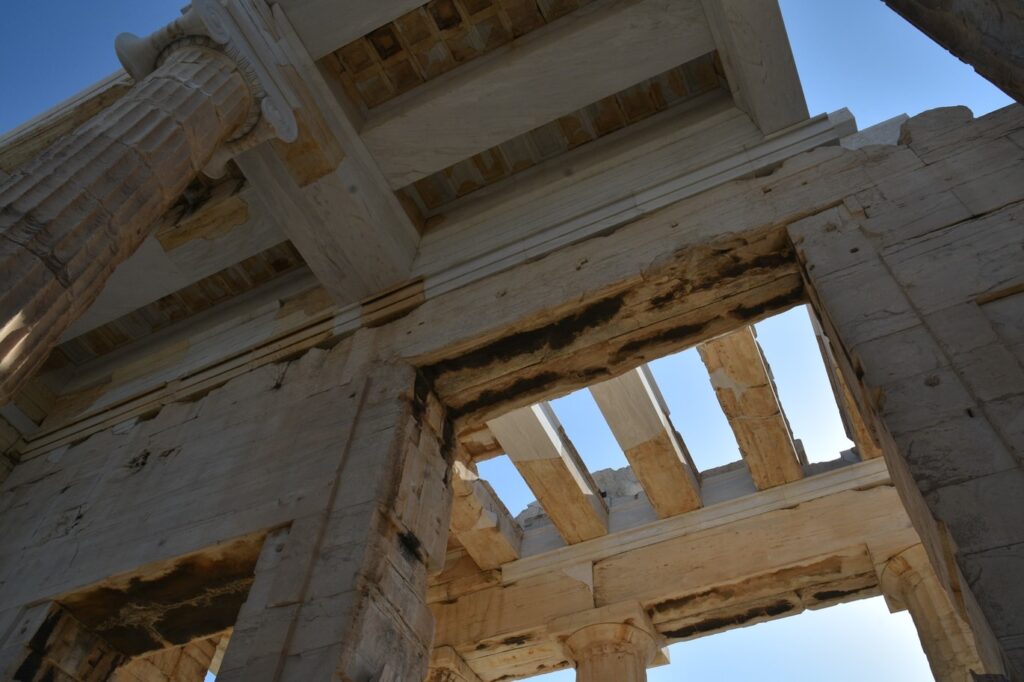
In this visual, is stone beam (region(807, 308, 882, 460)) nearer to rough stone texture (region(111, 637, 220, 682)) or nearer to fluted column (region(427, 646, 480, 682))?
fluted column (region(427, 646, 480, 682))

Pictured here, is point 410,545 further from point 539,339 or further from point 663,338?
point 663,338

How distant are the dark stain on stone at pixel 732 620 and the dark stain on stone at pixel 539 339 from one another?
4.17 meters

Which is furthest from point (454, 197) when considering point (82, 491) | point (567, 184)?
point (82, 491)

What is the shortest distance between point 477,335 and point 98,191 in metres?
2.73

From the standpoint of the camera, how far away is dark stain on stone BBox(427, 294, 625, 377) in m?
5.90

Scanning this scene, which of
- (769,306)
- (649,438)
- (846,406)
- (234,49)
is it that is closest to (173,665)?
(649,438)

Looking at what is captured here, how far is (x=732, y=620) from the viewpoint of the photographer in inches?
329

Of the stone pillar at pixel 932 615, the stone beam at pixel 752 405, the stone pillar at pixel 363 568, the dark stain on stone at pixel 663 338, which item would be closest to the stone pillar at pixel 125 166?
the stone pillar at pixel 363 568

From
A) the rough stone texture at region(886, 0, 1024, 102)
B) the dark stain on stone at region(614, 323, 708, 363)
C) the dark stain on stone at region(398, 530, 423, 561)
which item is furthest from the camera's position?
the dark stain on stone at region(614, 323, 708, 363)

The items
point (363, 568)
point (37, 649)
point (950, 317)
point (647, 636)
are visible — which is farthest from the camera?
point (647, 636)

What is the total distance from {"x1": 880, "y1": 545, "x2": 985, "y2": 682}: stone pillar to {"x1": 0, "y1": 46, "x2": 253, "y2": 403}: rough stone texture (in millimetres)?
6980

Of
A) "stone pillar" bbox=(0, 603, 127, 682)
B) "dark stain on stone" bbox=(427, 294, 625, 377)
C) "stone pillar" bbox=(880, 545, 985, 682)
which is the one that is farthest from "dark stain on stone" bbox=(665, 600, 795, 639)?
"stone pillar" bbox=(0, 603, 127, 682)

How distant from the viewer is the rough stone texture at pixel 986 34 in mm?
3424

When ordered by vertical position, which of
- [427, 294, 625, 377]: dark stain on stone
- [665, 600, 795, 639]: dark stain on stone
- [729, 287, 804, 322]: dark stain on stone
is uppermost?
[729, 287, 804, 322]: dark stain on stone
